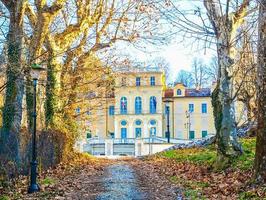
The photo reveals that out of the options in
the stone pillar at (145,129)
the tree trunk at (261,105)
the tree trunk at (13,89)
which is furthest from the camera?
the stone pillar at (145,129)

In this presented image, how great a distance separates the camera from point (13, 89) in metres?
14.1

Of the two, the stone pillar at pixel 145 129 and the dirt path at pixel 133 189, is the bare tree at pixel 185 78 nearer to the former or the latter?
the stone pillar at pixel 145 129

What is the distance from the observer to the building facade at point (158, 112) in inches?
2763

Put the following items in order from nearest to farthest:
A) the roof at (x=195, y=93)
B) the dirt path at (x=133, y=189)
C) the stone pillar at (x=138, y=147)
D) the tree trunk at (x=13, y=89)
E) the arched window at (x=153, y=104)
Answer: the dirt path at (x=133, y=189), the tree trunk at (x=13, y=89), the stone pillar at (x=138, y=147), the arched window at (x=153, y=104), the roof at (x=195, y=93)

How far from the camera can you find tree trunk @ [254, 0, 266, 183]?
30.9 feet

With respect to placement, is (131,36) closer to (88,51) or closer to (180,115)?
(88,51)

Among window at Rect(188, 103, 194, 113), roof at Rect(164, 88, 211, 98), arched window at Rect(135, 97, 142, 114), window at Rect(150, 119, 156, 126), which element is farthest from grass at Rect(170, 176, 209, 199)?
roof at Rect(164, 88, 211, 98)

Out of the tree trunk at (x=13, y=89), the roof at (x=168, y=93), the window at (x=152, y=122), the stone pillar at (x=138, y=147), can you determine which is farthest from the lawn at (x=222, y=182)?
the roof at (x=168, y=93)

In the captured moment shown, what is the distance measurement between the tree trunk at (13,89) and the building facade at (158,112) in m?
55.5

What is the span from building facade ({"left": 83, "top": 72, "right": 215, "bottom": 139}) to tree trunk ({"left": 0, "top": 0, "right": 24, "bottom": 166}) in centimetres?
5552

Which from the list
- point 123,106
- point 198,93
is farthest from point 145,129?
point 198,93

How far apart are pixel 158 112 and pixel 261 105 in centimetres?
6065

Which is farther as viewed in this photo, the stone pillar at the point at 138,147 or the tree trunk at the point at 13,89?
the stone pillar at the point at 138,147

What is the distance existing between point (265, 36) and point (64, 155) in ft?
41.6
